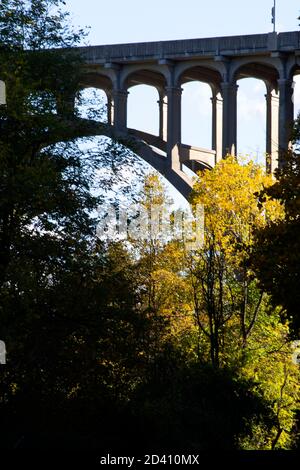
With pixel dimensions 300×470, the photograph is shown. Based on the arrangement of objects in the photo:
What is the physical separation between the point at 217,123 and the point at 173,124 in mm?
2268

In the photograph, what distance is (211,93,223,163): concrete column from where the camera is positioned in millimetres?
62875

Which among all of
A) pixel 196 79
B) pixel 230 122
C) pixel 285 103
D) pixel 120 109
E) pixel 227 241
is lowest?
pixel 227 241

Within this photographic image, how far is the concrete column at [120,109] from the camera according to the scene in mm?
63938

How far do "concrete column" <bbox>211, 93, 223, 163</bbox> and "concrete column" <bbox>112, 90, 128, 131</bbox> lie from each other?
446cm

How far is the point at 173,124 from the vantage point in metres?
63.0

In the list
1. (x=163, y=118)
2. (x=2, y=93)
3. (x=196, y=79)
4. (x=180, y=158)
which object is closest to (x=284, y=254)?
(x=2, y=93)

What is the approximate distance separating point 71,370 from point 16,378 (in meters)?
1.42

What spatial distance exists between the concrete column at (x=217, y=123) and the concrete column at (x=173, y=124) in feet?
5.77

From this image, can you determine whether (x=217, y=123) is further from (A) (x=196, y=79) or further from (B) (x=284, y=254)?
(B) (x=284, y=254)

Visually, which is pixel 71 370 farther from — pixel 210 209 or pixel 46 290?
pixel 210 209

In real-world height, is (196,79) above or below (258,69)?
above

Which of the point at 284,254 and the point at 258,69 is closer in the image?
the point at 284,254

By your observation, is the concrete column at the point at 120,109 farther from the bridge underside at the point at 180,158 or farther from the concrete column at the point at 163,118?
the concrete column at the point at 163,118

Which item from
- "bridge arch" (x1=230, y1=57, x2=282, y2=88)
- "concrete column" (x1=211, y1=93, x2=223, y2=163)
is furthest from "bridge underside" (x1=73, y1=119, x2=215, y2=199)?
"bridge arch" (x1=230, y1=57, x2=282, y2=88)
